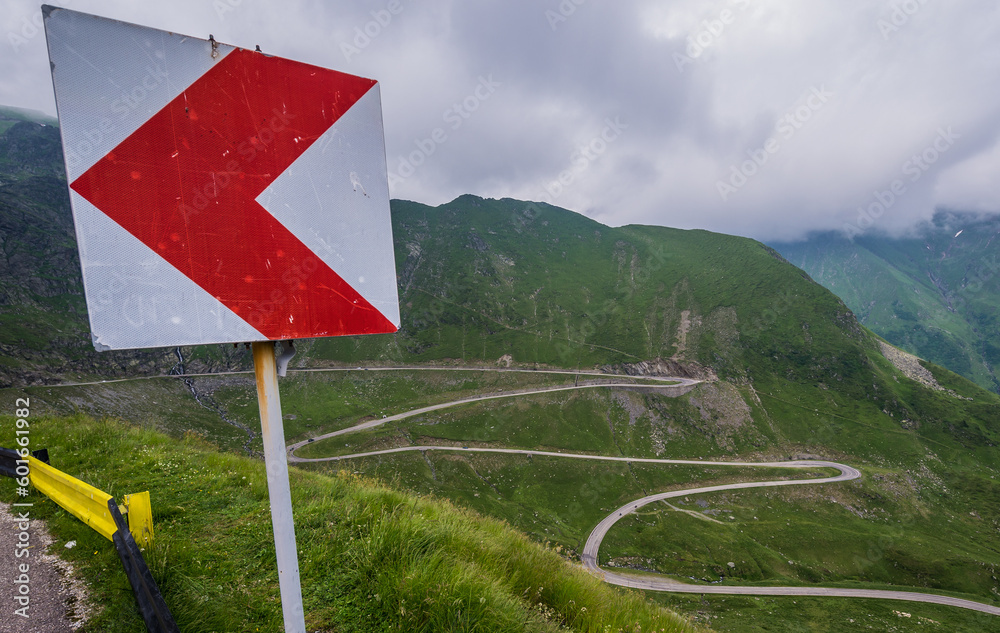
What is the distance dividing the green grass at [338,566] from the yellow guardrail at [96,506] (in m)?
0.18

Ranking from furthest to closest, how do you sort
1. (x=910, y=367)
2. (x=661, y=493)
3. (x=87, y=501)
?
1. (x=910, y=367)
2. (x=661, y=493)
3. (x=87, y=501)

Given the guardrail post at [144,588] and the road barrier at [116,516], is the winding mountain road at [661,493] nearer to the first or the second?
the road barrier at [116,516]

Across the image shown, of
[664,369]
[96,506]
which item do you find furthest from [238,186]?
[664,369]

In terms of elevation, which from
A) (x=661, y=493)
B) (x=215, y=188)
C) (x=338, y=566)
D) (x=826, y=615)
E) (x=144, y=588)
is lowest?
(x=826, y=615)

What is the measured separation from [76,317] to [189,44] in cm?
16628

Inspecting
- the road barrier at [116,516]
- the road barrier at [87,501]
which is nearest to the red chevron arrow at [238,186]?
the road barrier at [116,516]

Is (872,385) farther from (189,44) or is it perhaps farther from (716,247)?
(189,44)

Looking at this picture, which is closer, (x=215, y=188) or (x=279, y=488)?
(x=215, y=188)

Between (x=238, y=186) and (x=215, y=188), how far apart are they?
137 millimetres

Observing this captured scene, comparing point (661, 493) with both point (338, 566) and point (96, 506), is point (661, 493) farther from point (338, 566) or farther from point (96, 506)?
point (96, 506)

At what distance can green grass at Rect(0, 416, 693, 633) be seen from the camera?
3746 millimetres

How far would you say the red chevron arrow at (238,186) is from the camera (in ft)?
7.16

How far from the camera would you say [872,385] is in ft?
363

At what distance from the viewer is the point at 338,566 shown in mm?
4723
